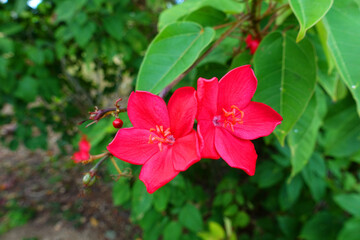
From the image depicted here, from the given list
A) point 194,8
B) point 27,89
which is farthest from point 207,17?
point 27,89

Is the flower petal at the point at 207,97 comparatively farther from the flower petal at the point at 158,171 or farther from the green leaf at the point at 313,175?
the green leaf at the point at 313,175

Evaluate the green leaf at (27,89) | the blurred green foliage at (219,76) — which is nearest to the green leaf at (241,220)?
the blurred green foliage at (219,76)

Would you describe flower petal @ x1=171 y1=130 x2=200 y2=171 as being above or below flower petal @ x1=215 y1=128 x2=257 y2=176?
above

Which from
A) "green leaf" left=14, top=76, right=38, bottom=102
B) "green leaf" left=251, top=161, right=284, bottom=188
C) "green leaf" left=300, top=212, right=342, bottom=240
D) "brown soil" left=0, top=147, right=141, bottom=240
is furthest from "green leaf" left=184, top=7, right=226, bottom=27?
"brown soil" left=0, top=147, right=141, bottom=240

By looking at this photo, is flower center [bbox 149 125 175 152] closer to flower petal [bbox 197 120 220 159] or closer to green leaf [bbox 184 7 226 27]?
flower petal [bbox 197 120 220 159]

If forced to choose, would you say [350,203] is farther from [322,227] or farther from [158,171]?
[158,171]

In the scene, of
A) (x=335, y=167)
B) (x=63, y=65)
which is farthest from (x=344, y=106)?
(x=63, y=65)

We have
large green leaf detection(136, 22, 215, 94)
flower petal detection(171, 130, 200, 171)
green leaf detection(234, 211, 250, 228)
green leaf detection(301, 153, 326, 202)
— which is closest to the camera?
flower petal detection(171, 130, 200, 171)
